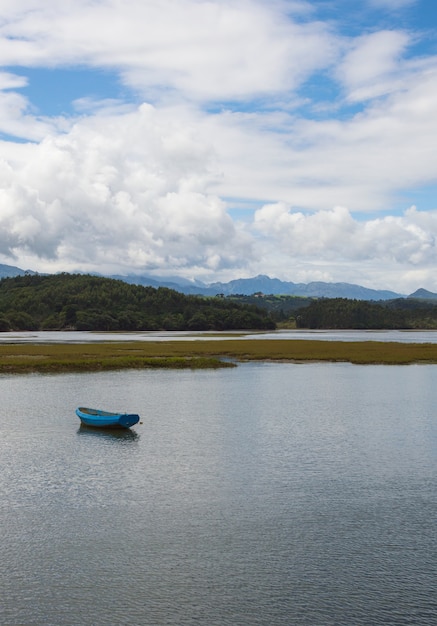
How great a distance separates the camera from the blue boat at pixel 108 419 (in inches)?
2007

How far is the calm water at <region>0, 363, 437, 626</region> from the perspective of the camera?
68.9 feet

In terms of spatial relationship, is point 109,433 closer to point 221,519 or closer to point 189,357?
point 221,519

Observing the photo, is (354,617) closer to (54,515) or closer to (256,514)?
(256,514)

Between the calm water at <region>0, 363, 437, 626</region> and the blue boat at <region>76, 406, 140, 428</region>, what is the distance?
3.78 ft

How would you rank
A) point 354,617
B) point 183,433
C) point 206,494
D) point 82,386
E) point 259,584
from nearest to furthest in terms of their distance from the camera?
point 354,617 → point 259,584 → point 206,494 → point 183,433 → point 82,386

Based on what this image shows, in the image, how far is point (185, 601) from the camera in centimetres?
2116

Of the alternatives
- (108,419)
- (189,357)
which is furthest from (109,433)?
(189,357)

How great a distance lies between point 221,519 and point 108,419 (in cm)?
2422

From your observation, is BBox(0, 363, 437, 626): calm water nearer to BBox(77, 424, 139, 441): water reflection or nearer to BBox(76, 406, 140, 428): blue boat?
BBox(77, 424, 139, 441): water reflection

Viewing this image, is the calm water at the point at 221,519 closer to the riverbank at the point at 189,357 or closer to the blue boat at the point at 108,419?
the blue boat at the point at 108,419

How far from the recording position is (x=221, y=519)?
95.1 ft

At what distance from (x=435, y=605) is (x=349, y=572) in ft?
11.0

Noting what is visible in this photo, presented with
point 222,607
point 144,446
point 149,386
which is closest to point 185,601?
point 222,607

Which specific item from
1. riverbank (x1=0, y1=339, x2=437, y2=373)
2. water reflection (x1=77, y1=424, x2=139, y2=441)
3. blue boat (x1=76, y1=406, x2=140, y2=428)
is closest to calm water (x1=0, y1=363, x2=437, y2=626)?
water reflection (x1=77, y1=424, x2=139, y2=441)
